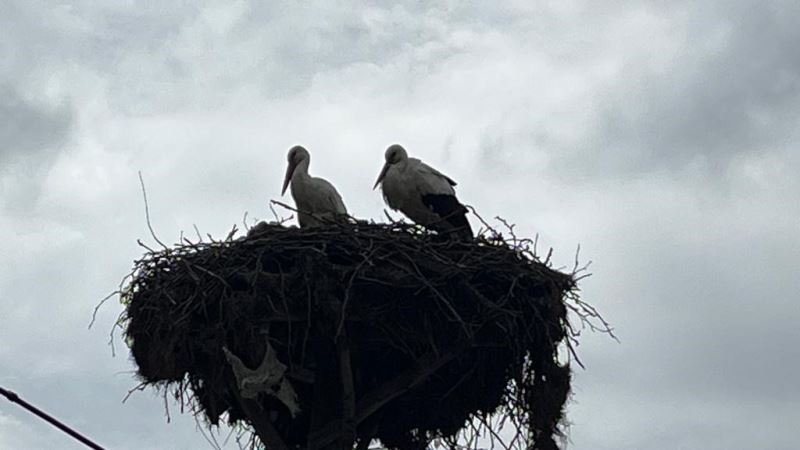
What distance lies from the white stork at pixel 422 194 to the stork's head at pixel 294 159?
741 millimetres

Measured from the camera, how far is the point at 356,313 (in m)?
7.36

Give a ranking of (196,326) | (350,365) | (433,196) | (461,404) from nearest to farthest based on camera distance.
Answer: (196,326) < (350,365) < (461,404) < (433,196)

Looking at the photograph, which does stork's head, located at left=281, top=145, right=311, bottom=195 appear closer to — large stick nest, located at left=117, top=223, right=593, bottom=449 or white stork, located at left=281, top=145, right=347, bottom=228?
white stork, located at left=281, top=145, right=347, bottom=228

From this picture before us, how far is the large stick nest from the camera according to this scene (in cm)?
719

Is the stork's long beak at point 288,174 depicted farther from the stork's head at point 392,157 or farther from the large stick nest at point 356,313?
the large stick nest at point 356,313

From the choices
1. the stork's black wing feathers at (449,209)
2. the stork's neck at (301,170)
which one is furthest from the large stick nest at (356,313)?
the stork's neck at (301,170)

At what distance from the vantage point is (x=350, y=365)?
7.80 m

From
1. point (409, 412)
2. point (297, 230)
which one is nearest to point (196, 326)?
point (297, 230)

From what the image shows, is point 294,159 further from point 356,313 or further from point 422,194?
point 356,313

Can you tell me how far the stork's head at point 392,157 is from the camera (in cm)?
942

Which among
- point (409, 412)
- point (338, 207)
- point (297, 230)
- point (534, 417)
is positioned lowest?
point (534, 417)

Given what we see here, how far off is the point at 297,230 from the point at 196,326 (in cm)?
77

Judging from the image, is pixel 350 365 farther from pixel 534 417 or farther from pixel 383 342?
pixel 534 417

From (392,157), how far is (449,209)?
2.68 ft
